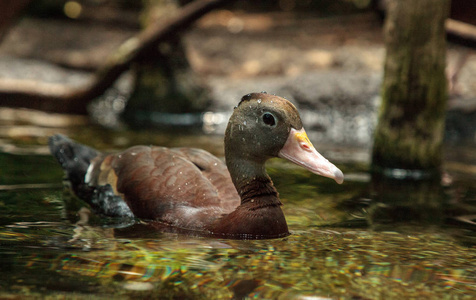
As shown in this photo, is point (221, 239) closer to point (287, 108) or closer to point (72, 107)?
point (287, 108)

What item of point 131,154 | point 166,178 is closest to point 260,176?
point 166,178

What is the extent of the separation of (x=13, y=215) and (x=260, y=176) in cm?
170

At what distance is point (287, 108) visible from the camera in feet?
13.1

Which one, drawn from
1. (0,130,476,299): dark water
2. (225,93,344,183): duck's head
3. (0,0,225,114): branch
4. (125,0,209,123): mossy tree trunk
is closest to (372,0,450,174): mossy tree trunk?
(0,130,476,299): dark water

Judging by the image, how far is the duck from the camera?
157 inches

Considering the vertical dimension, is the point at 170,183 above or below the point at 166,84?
below

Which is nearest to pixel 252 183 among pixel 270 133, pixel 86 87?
pixel 270 133

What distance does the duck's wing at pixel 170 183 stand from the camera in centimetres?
436

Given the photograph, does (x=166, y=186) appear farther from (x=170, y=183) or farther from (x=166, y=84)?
(x=166, y=84)

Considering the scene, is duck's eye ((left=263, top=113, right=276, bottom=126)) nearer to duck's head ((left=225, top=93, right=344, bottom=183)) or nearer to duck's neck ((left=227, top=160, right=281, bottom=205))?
duck's head ((left=225, top=93, right=344, bottom=183))

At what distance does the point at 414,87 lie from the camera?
21.2 ft

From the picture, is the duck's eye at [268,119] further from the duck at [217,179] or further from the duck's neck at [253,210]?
the duck's neck at [253,210]

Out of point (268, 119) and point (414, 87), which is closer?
point (268, 119)

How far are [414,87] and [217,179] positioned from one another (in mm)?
2718
